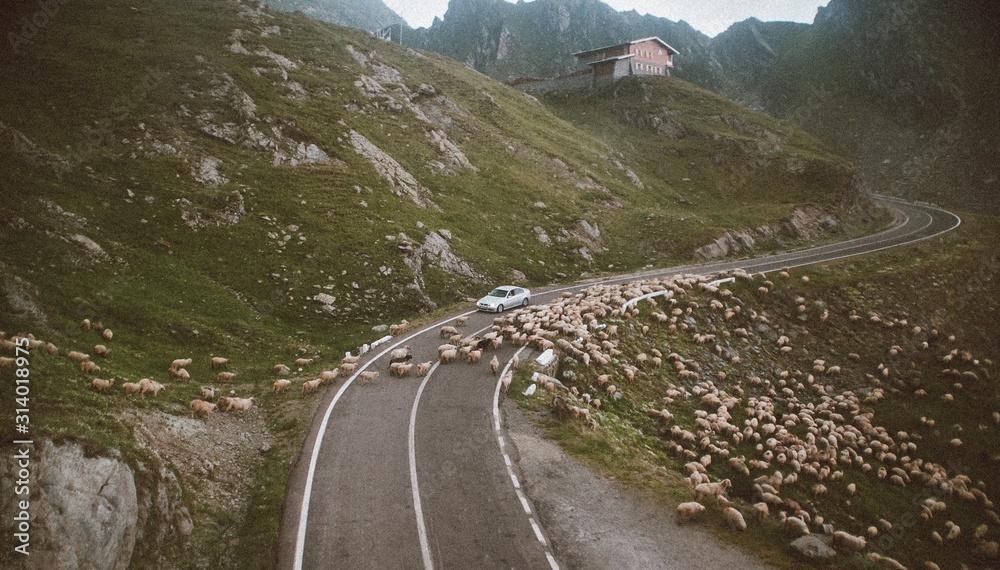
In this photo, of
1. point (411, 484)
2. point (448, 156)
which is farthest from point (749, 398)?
point (448, 156)

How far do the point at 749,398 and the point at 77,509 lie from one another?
2726 centimetres

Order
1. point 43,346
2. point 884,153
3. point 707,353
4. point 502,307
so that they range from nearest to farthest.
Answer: point 43,346
point 707,353
point 502,307
point 884,153

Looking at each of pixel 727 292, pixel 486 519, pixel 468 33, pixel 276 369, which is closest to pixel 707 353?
pixel 727 292

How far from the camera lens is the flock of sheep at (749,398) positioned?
1928cm

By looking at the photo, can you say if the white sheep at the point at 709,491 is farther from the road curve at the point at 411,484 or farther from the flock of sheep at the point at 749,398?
the road curve at the point at 411,484

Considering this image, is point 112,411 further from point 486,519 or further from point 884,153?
point 884,153

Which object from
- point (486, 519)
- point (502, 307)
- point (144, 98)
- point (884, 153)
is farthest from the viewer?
point (884, 153)

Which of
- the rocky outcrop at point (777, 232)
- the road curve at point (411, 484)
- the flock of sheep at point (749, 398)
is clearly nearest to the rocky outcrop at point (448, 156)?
the flock of sheep at point (749, 398)

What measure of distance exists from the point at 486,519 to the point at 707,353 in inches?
786

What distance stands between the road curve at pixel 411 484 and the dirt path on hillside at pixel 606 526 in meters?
0.55

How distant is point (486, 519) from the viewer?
13695mm

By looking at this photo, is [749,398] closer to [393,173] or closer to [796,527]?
[796,527]

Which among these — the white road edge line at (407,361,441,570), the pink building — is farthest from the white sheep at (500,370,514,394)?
the pink building

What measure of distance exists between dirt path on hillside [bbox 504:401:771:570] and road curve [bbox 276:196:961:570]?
552 mm
